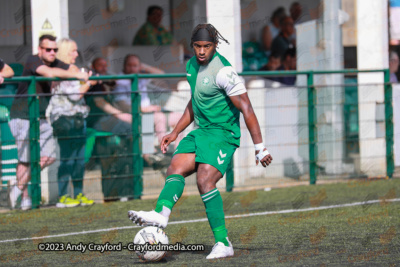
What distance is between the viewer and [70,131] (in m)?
11.4

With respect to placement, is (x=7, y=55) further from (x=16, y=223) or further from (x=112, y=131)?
(x=16, y=223)

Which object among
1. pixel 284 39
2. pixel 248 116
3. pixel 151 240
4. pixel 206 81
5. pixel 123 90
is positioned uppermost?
pixel 284 39

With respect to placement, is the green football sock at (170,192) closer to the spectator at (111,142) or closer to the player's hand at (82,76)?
the player's hand at (82,76)

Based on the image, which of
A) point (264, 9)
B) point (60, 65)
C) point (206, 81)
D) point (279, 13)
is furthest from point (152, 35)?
point (206, 81)

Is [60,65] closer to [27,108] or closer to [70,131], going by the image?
[27,108]

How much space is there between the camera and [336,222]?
8820 mm

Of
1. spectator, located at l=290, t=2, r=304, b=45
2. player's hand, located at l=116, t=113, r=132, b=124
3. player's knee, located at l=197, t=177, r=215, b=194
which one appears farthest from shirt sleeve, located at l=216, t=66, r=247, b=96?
spectator, located at l=290, t=2, r=304, b=45

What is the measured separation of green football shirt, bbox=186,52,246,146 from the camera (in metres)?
6.72

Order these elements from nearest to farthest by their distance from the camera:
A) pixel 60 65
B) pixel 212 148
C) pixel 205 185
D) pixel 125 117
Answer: pixel 205 185, pixel 212 148, pixel 60 65, pixel 125 117

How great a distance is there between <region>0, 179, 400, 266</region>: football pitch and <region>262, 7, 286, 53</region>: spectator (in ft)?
18.8

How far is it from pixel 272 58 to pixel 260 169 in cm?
423

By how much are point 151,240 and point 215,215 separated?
615 millimetres

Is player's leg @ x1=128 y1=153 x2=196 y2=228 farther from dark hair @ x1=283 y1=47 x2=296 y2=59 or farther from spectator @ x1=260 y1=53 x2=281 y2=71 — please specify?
dark hair @ x1=283 y1=47 x2=296 y2=59

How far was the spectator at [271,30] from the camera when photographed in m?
17.9
